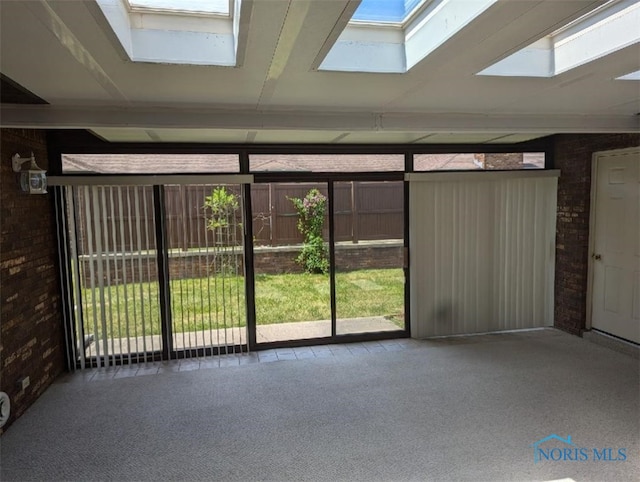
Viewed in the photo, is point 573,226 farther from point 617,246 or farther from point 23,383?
point 23,383

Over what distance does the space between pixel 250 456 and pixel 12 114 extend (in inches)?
102

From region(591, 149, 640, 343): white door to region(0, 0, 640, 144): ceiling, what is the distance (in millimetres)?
842

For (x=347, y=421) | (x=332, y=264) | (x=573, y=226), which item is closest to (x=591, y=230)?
(x=573, y=226)

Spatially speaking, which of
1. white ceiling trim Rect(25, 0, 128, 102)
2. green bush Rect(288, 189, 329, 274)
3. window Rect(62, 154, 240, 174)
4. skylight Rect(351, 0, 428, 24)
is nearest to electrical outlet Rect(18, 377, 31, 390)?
window Rect(62, 154, 240, 174)

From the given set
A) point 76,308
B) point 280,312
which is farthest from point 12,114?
point 280,312

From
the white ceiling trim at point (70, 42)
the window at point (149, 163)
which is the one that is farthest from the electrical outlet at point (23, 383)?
the white ceiling trim at point (70, 42)

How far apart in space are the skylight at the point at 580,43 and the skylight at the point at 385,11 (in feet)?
1.85

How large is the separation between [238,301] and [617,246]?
12.9ft

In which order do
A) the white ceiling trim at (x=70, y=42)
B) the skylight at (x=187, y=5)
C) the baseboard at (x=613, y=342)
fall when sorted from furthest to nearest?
1. the baseboard at (x=613, y=342)
2. the skylight at (x=187, y=5)
3. the white ceiling trim at (x=70, y=42)

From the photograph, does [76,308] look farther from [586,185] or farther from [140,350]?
[586,185]

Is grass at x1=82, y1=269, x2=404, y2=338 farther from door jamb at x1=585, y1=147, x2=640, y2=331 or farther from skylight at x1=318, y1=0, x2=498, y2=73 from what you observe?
skylight at x1=318, y1=0, x2=498, y2=73

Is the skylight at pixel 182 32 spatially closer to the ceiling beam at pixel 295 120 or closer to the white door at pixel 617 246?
the ceiling beam at pixel 295 120

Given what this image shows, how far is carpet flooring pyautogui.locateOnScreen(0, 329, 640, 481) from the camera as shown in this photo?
2.53 m

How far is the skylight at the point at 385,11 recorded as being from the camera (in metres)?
1.88
